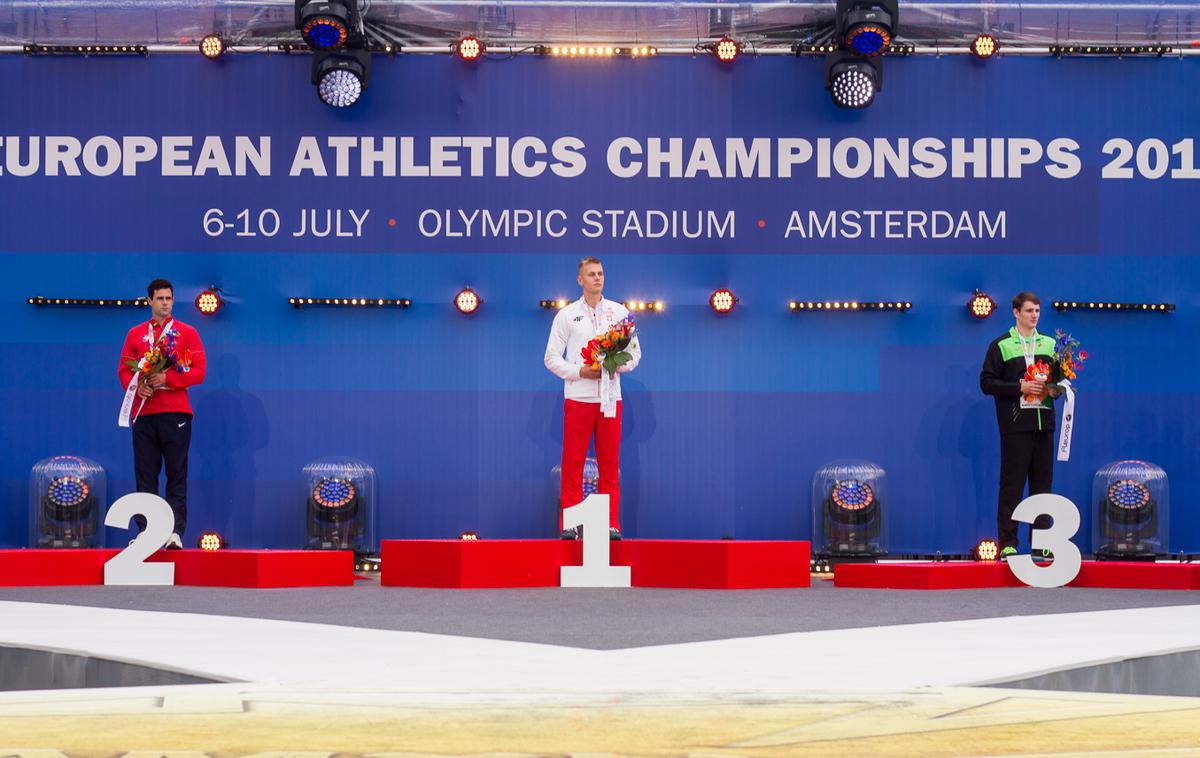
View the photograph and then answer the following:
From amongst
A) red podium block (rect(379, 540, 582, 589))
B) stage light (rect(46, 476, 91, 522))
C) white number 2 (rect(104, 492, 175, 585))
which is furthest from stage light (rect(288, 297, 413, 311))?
red podium block (rect(379, 540, 582, 589))

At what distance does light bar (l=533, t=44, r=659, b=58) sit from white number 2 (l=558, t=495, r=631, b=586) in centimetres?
352

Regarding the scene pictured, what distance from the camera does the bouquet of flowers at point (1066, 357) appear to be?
8617 millimetres

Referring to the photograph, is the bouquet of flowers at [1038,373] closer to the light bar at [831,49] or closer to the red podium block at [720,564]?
the red podium block at [720,564]

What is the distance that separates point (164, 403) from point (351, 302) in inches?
56.9

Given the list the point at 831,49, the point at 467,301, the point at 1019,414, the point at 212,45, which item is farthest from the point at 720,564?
the point at 212,45

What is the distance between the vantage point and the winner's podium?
7.80 metres

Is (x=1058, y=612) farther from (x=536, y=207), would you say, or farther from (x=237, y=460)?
(x=237, y=460)

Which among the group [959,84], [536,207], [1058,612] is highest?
[959,84]

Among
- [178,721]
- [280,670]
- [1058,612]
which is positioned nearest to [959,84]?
[1058,612]

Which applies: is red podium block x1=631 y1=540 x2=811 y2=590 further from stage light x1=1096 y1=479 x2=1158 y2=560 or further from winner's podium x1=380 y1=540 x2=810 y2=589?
stage light x1=1096 y1=479 x2=1158 y2=560

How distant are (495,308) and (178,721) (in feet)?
22.9

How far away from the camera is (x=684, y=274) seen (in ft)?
32.6

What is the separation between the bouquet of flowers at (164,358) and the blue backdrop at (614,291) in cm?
82

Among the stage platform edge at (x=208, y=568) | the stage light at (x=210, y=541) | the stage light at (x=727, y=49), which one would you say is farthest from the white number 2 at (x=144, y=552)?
the stage light at (x=727, y=49)
